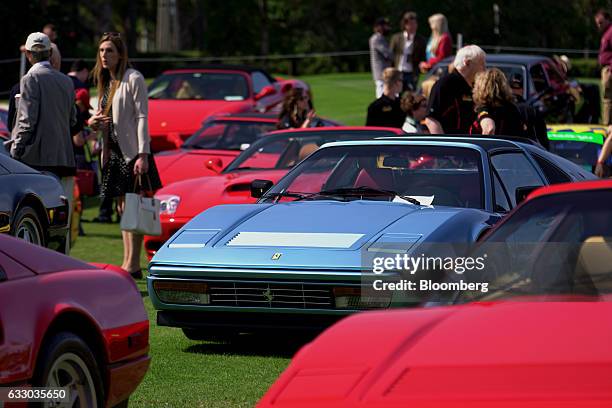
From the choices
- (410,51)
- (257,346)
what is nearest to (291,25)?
(410,51)

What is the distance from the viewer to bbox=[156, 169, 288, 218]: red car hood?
12.1 m

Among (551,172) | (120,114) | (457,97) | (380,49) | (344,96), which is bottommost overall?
(344,96)

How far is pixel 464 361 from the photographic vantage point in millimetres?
4152

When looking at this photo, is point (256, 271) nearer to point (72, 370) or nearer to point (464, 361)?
point (72, 370)

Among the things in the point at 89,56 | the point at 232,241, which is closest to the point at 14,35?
the point at 89,56

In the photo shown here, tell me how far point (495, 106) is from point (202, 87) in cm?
1133

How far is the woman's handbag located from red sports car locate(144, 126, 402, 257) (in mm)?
843

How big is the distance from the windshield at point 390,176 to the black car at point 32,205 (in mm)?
1964

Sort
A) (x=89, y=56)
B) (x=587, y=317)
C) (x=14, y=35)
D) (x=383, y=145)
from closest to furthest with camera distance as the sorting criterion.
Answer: (x=587, y=317), (x=383, y=145), (x=14, y=35), (x=89, y=56)

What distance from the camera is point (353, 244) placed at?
8047mm

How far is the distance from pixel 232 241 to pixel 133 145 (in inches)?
136

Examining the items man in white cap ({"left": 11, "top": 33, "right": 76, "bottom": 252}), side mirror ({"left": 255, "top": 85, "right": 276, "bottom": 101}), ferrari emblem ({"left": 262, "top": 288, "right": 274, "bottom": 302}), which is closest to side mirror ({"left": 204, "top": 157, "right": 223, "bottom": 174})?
man in white cap ({"left": 11, "top": 33, "right": 76, "bottom": 252})

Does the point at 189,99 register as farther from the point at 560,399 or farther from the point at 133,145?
the point at 560,399

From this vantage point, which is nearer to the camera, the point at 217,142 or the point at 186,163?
the point at 186,163
